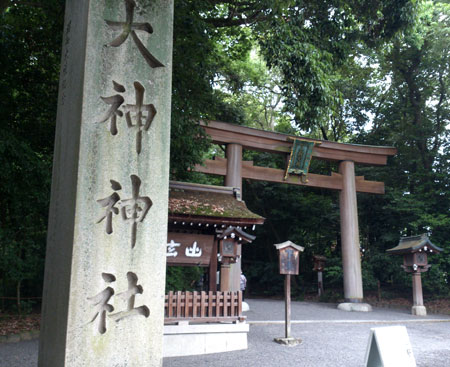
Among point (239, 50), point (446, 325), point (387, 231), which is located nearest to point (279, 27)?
point (239, 50)

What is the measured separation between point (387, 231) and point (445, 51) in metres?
8.04

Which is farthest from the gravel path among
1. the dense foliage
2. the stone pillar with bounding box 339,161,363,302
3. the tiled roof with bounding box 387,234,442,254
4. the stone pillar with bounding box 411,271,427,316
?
the dense foliage

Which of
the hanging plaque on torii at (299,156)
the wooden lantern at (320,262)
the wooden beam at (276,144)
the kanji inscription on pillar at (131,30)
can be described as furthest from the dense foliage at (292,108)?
the kanji inscription on pillar at (131,30)

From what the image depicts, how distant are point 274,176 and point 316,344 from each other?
21.8 ft

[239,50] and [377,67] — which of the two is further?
[377,67]

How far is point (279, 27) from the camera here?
726cm

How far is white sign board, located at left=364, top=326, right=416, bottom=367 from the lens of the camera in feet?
14.9

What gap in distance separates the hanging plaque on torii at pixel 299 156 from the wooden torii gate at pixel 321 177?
20cm

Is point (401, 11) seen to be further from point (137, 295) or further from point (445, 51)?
point (445, 51)

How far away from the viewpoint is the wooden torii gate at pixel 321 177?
1219cm

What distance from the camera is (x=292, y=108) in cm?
738

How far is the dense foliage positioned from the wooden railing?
10.4 ft

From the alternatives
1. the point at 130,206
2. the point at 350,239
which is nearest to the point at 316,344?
the point at 130,206

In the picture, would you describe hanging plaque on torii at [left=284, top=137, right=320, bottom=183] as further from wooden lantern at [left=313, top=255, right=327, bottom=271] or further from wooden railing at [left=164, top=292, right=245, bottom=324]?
wooden railing at [left=164, top=292, right=245, bottom=324]
